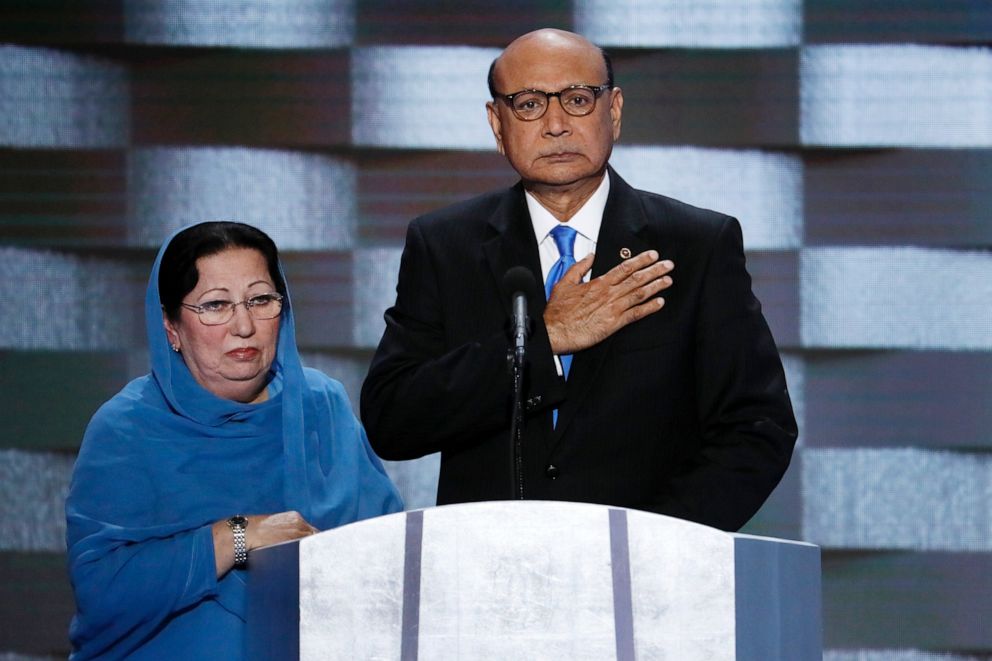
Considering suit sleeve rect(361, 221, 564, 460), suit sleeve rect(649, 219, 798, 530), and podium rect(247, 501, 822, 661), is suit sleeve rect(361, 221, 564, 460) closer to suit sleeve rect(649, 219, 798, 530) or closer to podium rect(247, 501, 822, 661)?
suit sleeve rect(649, 219, 798, 530)

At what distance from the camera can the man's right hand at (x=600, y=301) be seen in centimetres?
198

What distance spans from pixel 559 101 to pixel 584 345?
41 centimetres

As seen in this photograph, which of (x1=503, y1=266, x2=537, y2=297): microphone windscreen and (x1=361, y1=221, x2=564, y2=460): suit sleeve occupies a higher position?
(x1=503, y1=266, x2=537, y2=297): microphone windscreen

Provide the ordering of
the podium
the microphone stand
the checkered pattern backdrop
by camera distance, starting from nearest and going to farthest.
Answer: the podium < the microphone stand < the checkered pattern backdrop

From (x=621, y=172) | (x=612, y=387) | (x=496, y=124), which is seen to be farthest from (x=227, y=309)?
(x=621, y=172)

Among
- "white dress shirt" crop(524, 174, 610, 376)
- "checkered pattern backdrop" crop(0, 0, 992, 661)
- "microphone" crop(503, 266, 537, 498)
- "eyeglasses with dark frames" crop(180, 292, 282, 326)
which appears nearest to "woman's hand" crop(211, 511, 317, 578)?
"eyeglasses with dark frames" crop(180, 292, 282, 326)

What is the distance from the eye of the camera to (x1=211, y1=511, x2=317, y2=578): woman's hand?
79.9 inches

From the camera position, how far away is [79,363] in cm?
367

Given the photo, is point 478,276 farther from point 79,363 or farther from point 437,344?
point 79,363

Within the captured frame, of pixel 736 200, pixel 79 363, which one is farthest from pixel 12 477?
pixel 736 200

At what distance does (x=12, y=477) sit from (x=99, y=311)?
52 centimetres

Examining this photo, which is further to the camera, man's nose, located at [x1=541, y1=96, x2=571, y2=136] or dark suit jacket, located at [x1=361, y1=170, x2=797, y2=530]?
man's nose, located at [x1=541, y1=96, x2=571, y2=136]

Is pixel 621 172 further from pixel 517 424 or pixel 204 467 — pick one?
pixel 517 424

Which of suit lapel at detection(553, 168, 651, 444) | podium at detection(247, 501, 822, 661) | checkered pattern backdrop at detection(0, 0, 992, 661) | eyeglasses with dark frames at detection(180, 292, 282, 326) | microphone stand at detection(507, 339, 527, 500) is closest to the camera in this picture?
podium at detection(247, 501, 822, 661)
